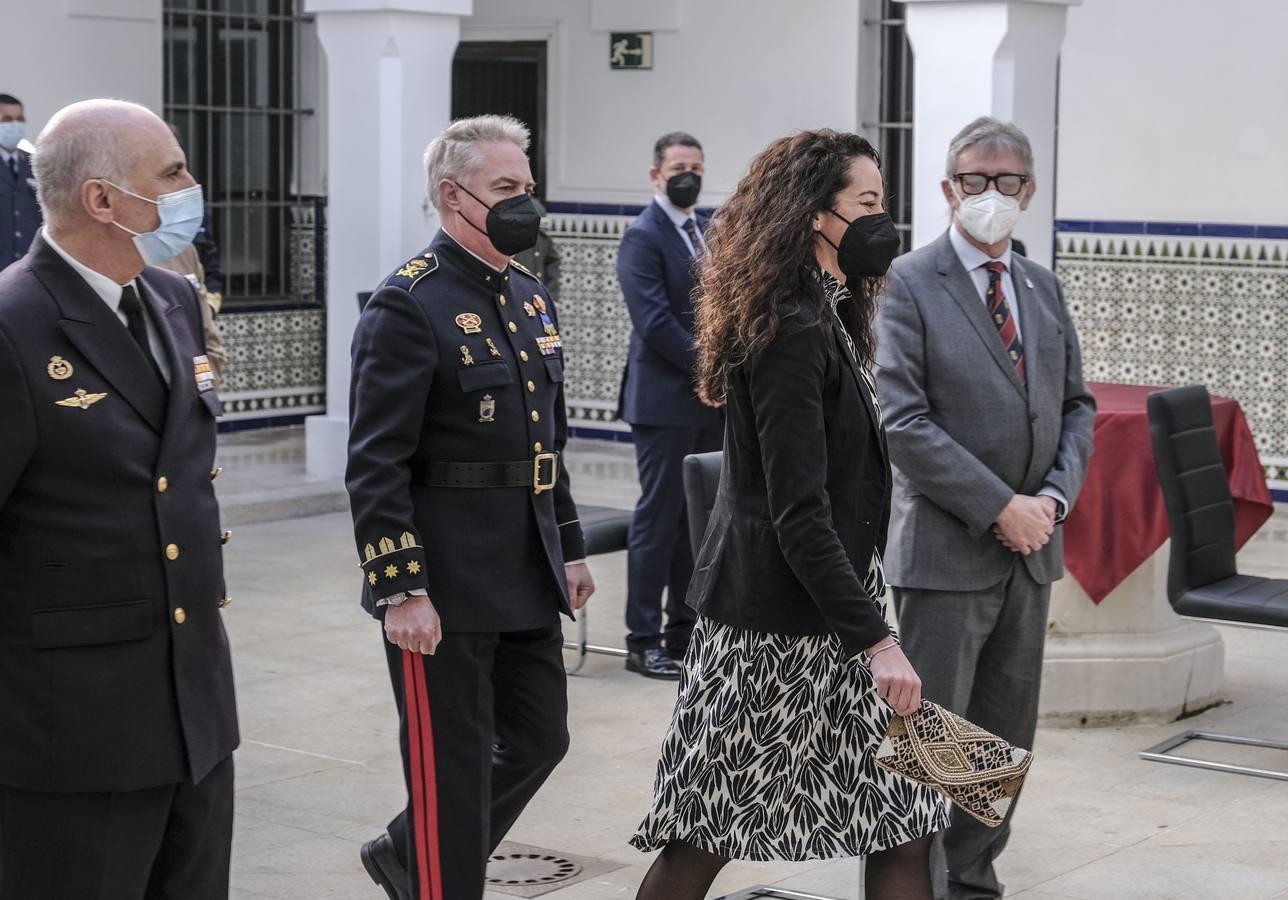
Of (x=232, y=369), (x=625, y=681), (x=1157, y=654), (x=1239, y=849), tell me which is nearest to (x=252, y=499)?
(x=232, y=369)

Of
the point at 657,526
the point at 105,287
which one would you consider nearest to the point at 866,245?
the point at 105,287

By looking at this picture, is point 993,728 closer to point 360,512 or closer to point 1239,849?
point 1239,849

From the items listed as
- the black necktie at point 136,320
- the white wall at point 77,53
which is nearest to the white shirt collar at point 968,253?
the black necktie at point 136,320

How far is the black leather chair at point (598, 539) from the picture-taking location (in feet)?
22.3

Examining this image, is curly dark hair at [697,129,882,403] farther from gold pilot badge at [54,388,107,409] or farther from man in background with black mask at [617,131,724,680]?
man in background with black mask at [617,131,724,680]

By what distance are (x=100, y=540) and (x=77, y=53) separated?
8639 millimetres

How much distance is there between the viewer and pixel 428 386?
Result: 3701 millimetres

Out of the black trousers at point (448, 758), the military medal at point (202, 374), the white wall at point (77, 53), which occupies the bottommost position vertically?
the black trousers at point (448, 758)

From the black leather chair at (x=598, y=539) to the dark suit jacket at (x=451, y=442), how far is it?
2.83m

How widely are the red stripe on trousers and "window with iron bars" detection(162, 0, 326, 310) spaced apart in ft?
27.7

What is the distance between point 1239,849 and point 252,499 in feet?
19.2

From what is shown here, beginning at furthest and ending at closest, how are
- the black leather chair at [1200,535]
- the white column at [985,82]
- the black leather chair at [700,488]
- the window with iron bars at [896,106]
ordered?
1. the window with iron bars at [896,106]
2. the white column at [985,82]
3. the black leather chair at [1200,535]
4. the black leather chair at [700,488]

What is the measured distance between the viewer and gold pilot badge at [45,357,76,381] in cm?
282

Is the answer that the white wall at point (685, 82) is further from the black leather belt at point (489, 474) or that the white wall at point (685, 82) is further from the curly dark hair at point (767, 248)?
the curly dark hair at point (767, 248)
